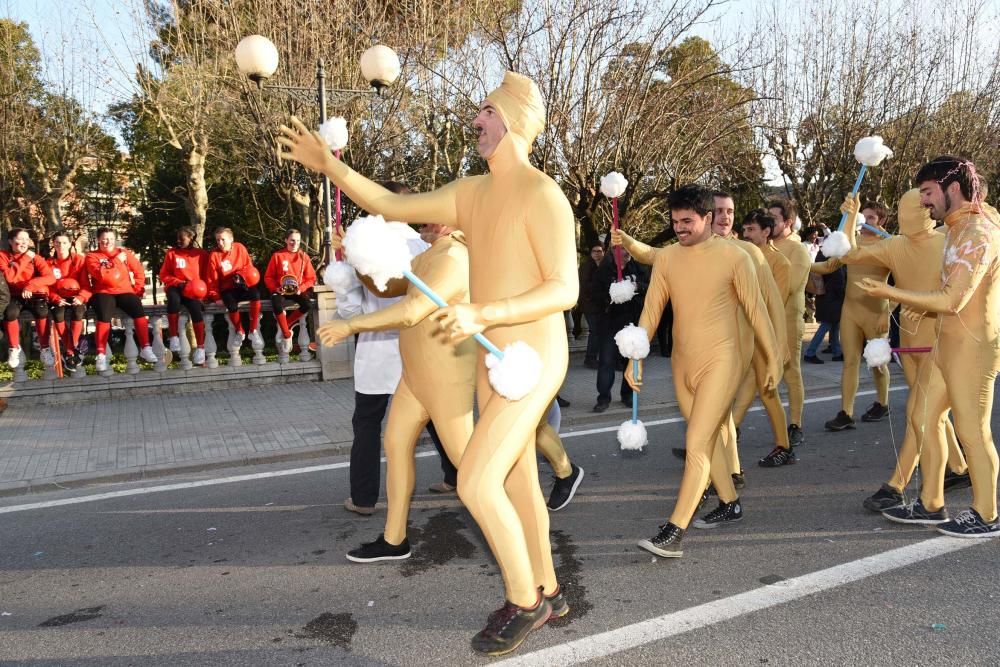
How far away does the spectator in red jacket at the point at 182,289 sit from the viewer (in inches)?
387

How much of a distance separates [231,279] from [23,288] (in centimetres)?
223

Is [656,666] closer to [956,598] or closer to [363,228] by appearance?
[956,598]

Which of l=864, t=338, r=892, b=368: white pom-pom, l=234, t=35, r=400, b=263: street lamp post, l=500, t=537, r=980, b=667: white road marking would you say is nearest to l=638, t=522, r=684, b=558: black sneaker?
l=500, t=537, r=980, b=667: white road marking

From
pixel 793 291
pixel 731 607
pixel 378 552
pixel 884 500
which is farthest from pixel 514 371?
pixel 793 291

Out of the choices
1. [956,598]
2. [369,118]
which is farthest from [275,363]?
[956,598]

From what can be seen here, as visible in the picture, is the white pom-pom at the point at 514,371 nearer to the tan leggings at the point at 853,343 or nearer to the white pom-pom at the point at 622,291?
the white pom-pom at the point at 622,291

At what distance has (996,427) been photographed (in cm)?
700

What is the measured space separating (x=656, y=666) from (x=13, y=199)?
724 inches

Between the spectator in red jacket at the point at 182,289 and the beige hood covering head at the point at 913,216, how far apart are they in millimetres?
7748

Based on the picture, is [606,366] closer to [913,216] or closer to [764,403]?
[764,403]

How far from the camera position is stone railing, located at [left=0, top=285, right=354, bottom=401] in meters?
9.06

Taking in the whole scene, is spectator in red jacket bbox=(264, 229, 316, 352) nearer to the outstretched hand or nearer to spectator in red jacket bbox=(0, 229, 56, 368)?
spectator in red jacket bbox=(0, 229, 56, 368)

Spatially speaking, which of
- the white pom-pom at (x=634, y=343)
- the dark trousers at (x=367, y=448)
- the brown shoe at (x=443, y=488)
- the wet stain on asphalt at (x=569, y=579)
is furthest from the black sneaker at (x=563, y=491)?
the white pom-pom at (x=634, y=343)

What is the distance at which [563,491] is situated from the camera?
5227 mm
